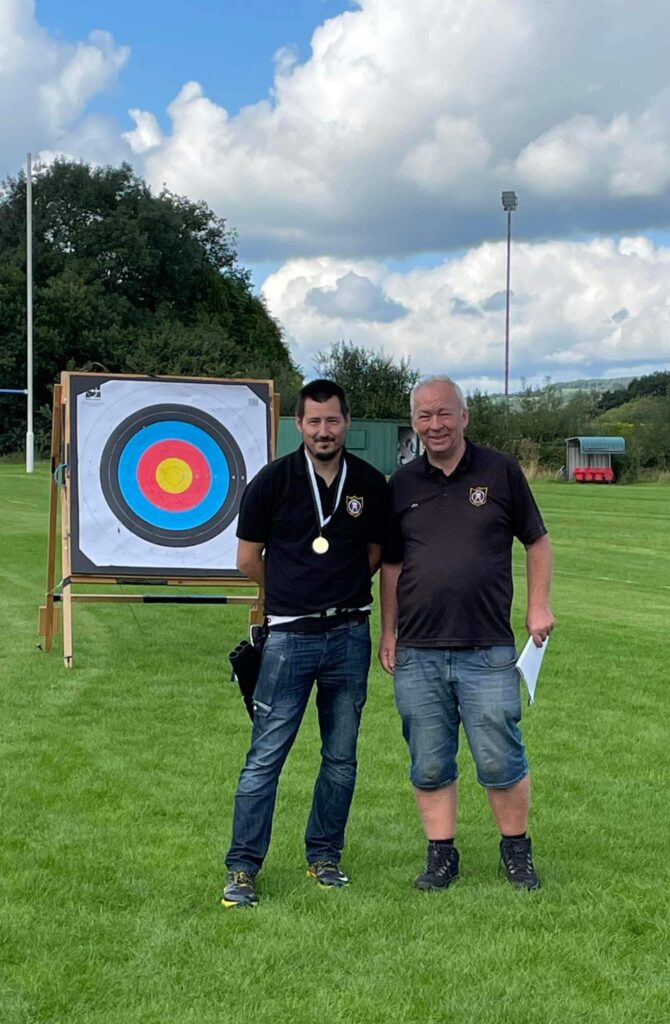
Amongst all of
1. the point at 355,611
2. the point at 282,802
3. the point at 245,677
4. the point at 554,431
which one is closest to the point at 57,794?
the point at 282,802

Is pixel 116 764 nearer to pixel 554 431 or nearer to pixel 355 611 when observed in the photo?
pixel 355 611

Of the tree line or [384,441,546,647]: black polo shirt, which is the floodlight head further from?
[384,441,546,647]: black polo shirt

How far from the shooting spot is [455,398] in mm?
4215

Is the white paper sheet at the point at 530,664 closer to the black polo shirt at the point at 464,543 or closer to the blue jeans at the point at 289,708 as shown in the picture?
the black polo shirt at the point at 464,543

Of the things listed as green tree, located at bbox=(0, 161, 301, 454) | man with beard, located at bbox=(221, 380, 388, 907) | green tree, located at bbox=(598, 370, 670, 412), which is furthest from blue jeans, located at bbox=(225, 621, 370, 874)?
green tree, located at bbox=(598, 370, 670, 412)

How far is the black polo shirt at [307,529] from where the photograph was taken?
4203 millimetres

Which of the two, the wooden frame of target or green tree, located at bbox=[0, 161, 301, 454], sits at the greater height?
green tree, located at bbox=[0, 161, 301, 454]

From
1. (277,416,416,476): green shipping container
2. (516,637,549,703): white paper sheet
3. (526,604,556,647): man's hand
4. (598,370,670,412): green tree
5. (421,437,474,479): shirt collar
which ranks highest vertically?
(598,370,670,412): green tree

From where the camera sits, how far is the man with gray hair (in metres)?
4.19

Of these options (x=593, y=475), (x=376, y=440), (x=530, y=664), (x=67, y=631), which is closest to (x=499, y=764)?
(x=530, y=664)

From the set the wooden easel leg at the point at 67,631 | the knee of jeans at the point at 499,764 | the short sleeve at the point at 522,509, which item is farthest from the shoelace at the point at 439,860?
the wooden easel leg at the point at 67,631

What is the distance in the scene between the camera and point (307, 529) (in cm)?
421

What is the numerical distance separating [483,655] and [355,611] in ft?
1.64

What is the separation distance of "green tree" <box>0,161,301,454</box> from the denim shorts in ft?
156
